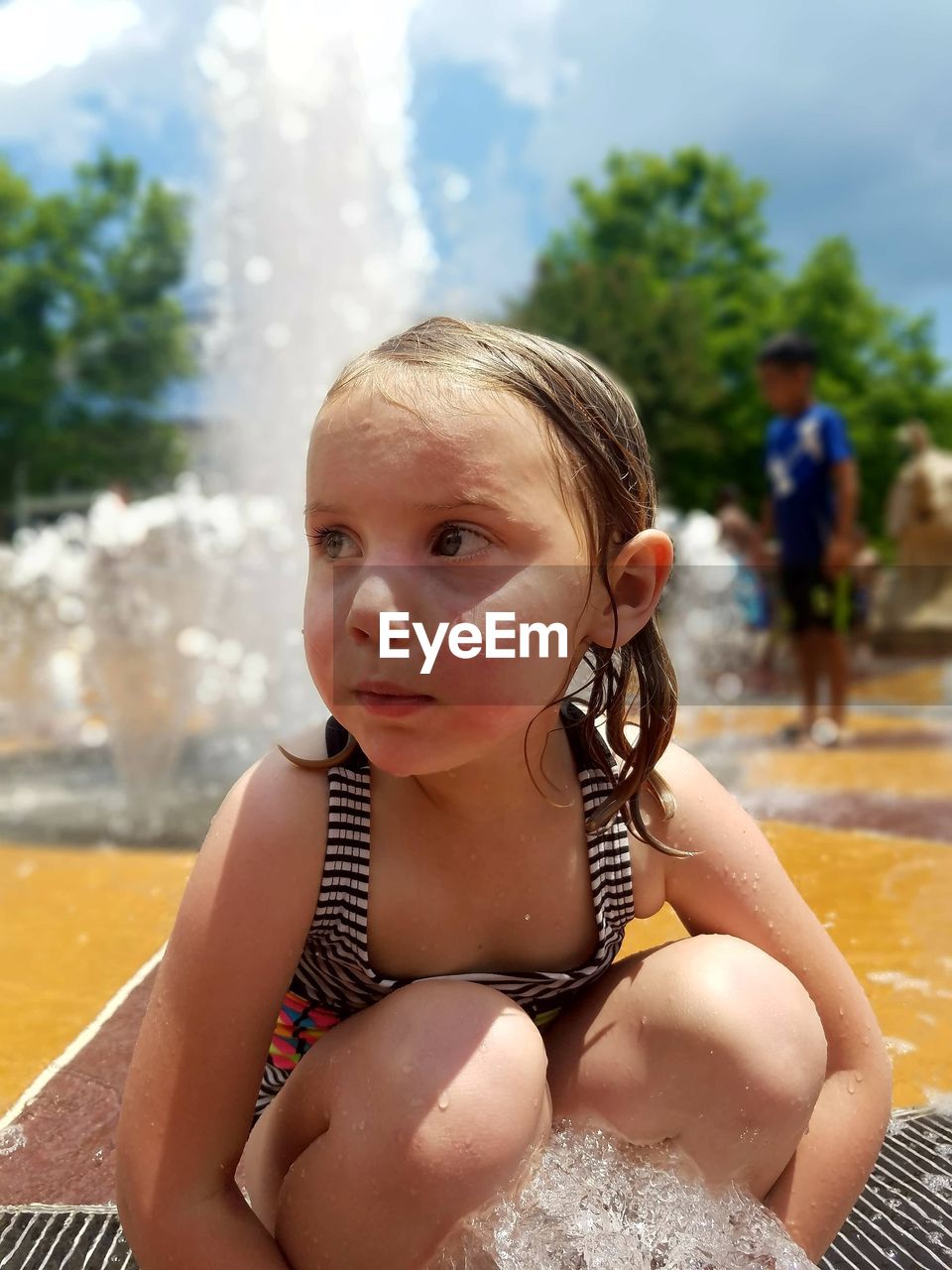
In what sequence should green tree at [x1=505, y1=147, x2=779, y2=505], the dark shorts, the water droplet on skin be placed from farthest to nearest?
green tree at [x1=505, y1=147, x2=779, y2=505] → the dark shorts → the water droplet on skin

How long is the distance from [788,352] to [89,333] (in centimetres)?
2690

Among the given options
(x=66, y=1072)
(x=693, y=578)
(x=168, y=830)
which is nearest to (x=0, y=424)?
(x=693, y=578)

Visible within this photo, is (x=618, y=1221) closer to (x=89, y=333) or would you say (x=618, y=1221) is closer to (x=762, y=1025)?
(x=762, y=1025)

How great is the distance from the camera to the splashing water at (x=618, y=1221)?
3.41 ft

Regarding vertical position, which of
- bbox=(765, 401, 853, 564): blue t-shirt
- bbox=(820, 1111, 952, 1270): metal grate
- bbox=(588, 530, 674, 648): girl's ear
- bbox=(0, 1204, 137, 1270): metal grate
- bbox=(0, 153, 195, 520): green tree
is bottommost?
bbox=(0, 1204, 137, 1270): metal grate

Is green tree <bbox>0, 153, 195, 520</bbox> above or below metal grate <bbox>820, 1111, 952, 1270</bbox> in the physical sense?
above

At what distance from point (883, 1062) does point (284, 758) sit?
72 cm

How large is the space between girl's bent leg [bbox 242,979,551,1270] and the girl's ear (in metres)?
0.37

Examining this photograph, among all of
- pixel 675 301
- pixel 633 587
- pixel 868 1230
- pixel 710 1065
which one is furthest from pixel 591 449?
pixel 675 301

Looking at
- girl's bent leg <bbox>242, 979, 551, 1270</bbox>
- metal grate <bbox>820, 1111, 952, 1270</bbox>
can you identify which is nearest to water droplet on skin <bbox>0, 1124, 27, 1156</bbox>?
girl's bent leg <bbox>242, 979, 551, 1270</bbox>

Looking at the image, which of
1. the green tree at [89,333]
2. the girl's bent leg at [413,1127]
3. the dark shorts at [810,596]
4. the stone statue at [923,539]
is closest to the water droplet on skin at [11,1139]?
the girl's bent leg at [413,1127]

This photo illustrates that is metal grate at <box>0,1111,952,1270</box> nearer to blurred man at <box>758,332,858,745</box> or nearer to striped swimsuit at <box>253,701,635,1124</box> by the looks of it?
striped swimsuit at <box>253,701,635,1124</box>

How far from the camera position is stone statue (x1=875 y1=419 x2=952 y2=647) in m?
12.6

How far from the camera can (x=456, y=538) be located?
1.08m
